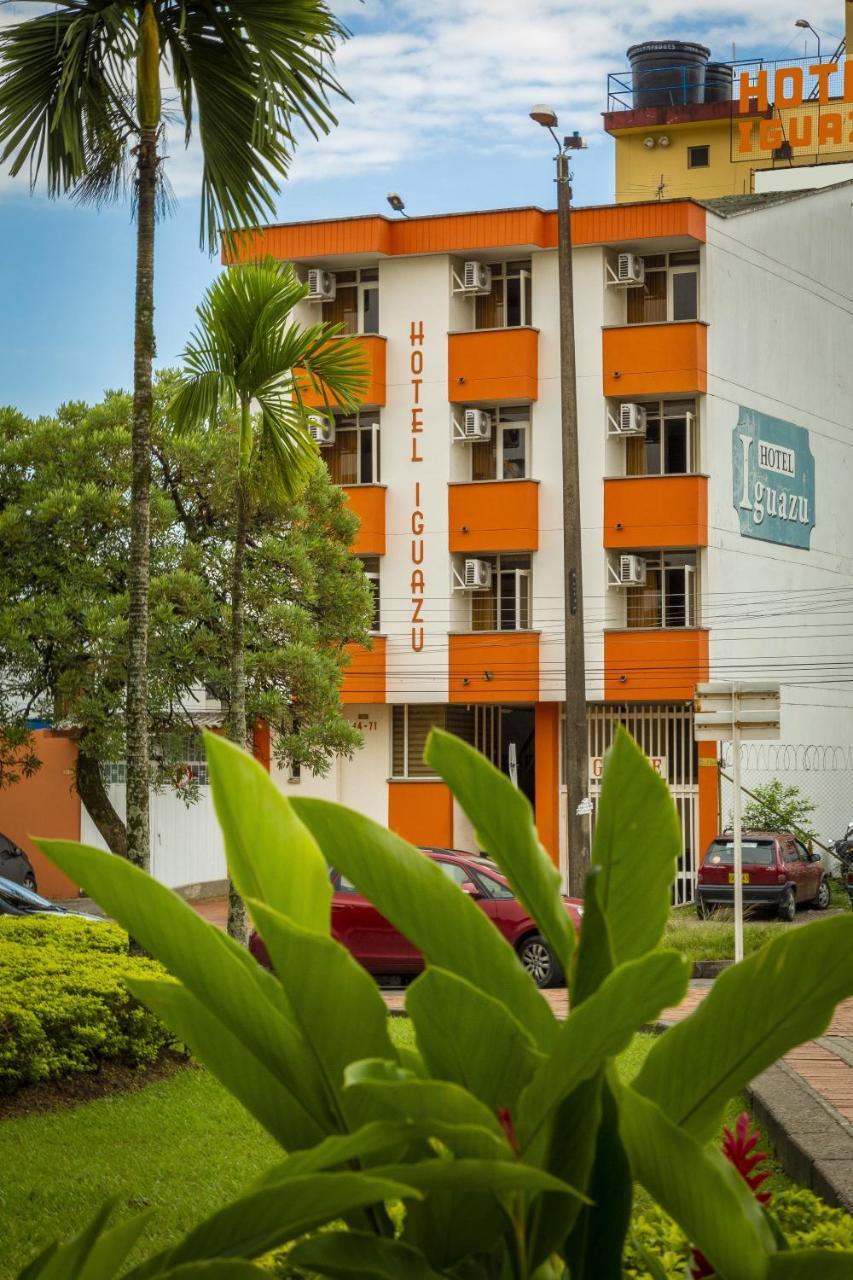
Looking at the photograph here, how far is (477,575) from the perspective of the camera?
3272 cm

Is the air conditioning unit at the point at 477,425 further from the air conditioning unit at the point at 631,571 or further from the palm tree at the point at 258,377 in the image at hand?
the palm tree at the point at 258,377

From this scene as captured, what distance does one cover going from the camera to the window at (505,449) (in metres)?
33.3

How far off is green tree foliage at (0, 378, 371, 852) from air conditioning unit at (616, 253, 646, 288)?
920 cm

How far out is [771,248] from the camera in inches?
1383

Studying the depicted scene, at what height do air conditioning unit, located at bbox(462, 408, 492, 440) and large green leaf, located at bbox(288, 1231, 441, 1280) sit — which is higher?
air conditioning unit, located at bbox(462, 408, 492, 440)

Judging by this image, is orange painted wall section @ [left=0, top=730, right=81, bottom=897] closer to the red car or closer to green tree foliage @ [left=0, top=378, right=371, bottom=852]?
green tree foliage @ [left=0, top=378, right=371, bottom=852]

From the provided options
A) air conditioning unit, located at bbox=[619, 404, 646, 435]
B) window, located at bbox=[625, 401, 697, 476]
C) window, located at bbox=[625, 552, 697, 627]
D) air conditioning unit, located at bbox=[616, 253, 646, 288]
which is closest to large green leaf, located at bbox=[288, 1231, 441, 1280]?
window, located at bbox=[625, 552, 697, 627]

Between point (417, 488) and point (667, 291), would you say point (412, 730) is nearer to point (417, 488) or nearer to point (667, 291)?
point (417, 488)

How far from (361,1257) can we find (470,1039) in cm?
30

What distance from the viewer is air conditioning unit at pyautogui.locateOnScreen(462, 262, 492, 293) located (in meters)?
33.2

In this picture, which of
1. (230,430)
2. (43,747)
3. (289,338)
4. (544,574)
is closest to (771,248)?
(544,574)

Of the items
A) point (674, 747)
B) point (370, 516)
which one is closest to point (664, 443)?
point (674, 747)

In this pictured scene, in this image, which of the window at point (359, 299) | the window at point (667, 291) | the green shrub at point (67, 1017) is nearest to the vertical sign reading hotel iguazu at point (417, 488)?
the window at point (359, 299)

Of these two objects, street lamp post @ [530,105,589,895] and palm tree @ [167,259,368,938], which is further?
street lamp post @ [530,105,589,895]
